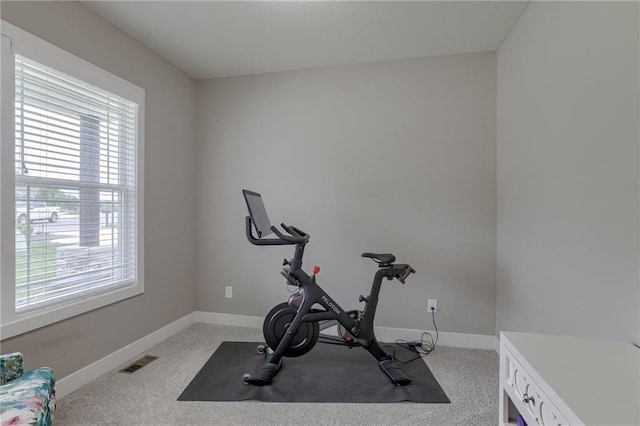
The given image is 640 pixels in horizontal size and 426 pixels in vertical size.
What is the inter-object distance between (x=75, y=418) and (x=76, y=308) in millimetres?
662

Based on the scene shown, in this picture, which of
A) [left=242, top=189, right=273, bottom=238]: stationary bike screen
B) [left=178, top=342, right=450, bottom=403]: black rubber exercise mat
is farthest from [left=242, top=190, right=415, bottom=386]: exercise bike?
[left=178, top=342, right=450, bottom=403]: black rubber exercise mat

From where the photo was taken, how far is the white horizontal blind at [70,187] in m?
1.74

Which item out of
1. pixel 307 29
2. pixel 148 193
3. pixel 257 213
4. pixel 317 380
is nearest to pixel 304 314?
pixel 317 380

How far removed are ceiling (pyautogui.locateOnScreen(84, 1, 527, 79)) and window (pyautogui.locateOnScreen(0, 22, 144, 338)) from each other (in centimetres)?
52

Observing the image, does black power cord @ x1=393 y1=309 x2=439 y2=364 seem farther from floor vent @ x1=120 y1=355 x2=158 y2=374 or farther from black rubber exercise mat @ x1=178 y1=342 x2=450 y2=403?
floor vent @ x1=120 y1=355 x2=158 y2=374

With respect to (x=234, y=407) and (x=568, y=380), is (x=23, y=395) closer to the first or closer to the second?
(x=234, y=407)

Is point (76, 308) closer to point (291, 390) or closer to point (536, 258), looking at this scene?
point (291, 390)

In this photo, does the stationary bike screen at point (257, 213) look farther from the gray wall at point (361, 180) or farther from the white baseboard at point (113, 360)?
the white baseboard at point (113, 360)

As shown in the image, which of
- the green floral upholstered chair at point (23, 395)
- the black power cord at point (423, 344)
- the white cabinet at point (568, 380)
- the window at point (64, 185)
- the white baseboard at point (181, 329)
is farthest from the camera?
the black power cord at point (423, 344)

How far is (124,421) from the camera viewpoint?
1.69 metres

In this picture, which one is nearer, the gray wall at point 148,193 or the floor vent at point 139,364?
the gray wall at point 148,193

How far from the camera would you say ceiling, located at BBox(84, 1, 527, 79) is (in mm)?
2051

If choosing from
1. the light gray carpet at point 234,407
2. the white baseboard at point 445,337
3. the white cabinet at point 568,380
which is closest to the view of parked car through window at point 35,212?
the light gray carpet at point 234,407

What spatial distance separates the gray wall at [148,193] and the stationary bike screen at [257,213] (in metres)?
1.08
